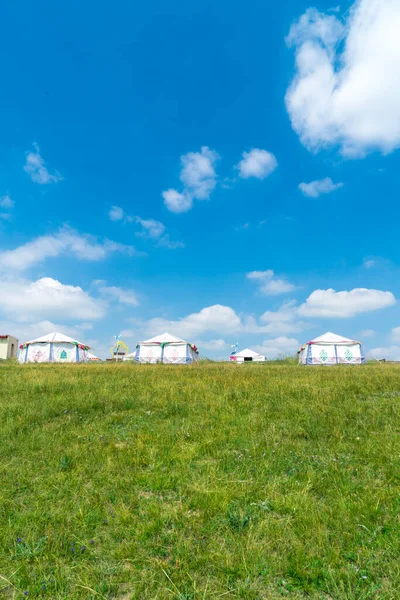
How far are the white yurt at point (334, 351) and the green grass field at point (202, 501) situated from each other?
123 feet

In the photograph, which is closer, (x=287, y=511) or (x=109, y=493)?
(x=287, y=511)

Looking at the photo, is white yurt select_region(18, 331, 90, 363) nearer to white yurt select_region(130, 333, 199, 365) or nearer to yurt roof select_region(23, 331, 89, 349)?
yurt roof select_region(23, 331, 89, 349)

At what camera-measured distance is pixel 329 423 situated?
7562 millimetres

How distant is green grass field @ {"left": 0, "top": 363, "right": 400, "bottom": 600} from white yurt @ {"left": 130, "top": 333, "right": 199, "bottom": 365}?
37267mm

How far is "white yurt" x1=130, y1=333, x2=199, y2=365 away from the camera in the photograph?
46125 millimetres

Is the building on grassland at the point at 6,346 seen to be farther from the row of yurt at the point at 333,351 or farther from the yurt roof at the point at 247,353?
the yurt roof at the point at 247,353

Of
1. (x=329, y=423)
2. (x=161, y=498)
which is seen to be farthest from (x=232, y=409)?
(x=161, y=498)

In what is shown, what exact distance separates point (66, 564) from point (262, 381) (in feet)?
30.4

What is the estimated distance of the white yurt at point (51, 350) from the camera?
46.6 meters

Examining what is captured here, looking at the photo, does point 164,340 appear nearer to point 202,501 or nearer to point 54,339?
point 54,339

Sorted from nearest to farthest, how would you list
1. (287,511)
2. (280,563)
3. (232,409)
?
1. (280,563)
2. (287,511)
3. (232,409)

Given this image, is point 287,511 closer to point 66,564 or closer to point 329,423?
point 66,564

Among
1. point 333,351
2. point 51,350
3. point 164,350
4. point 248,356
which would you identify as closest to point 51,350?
point 51,350

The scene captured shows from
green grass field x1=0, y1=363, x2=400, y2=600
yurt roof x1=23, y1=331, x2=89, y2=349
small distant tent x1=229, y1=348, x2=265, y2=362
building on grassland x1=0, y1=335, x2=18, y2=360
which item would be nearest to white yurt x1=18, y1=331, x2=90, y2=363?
yurt roof x1=23, y1=331, x2=89, y2=349
